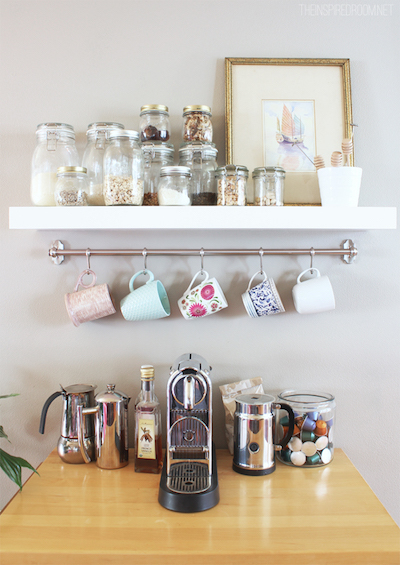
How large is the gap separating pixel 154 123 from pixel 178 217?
0.99ft

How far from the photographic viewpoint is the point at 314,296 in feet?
4.17

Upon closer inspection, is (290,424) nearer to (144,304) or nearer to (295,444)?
(295,444)

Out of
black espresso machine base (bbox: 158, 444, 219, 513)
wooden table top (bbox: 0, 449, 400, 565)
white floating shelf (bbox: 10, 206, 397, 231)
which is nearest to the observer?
wooden table top (bbox: 0, 449, 400, 565)

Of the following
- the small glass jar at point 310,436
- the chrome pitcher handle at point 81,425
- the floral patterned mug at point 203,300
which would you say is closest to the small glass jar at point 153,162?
the floral patterned mug at point 203,300

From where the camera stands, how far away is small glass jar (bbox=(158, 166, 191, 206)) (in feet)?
3.75

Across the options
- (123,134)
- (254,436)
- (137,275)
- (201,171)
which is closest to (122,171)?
(123,134)

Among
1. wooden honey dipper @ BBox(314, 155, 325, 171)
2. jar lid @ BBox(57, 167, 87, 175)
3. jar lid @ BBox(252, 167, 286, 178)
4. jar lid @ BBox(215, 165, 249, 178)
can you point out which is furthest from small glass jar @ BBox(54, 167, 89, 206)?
wooden honey dipper @ BBox(314, 155, 325, 171)

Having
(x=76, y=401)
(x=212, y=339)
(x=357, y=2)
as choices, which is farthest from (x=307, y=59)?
(x=76, y=401)

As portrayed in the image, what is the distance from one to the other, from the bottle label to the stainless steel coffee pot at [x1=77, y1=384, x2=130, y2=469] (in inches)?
2.2

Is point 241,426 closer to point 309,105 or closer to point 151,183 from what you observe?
point 151,183

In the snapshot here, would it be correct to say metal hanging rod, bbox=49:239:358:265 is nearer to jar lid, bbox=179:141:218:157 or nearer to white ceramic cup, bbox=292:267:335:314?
white ceramic cup, bbox=292:267:335:314

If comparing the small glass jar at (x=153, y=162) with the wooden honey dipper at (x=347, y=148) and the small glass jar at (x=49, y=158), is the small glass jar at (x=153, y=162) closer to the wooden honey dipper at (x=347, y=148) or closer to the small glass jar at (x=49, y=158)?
the small glass jar at (x=49, y=158)

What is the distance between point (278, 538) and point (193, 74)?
48.4 inches

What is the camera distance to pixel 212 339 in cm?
138
